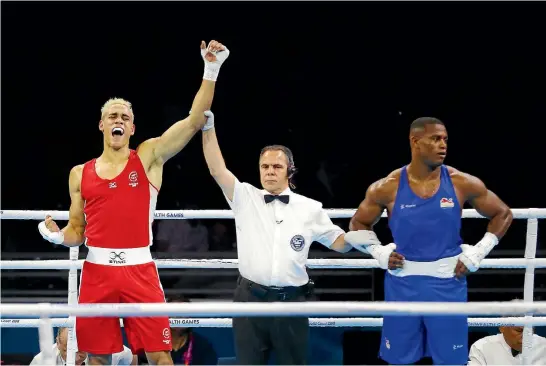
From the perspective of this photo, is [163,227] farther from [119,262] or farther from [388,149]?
[119,262]

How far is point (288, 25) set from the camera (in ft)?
27.7

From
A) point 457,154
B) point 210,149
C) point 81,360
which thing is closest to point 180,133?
point 210,149

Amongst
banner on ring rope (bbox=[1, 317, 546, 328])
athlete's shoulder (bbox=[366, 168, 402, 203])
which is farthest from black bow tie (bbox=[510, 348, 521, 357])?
athlete's shoulder (bbox=[366, 168, 402, 203])

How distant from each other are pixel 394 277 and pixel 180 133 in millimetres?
1147

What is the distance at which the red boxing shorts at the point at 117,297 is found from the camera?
348 centimetres

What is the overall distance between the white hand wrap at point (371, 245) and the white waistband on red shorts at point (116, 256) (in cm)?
93

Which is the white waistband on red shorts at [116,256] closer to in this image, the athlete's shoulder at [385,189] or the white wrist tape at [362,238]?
the white wrist tape at [362,238]

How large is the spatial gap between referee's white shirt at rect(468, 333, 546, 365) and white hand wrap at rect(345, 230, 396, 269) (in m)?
1.15

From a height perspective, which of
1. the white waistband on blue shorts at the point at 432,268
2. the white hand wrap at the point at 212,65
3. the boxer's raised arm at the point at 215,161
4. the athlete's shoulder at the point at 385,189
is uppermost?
the white hand wrap at the point at 212,65

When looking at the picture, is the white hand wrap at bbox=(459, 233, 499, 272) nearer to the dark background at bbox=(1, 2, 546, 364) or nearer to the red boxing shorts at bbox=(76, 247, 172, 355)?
the red boxing shorts at bbox=(76, 247, 172, 355)

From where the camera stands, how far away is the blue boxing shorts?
10.9 feet

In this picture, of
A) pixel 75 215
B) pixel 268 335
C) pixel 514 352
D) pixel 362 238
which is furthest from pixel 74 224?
pixel 514 352

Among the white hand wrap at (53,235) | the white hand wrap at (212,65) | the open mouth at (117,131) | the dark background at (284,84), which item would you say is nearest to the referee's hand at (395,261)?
the white hand wrap at (212,65)

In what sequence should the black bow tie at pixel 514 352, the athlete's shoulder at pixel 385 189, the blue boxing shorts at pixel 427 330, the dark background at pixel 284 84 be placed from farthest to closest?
the dark background at pixel 284 84 → the black bow tie at pixel 514 352 → the athlete's shoulder at pixel 385 189 → the blue boxing shorts at pixel 427 330
